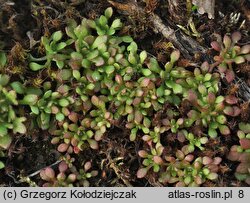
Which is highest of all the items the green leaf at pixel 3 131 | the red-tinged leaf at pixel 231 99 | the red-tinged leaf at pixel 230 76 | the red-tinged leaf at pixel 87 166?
the red-tinged leaf at pixel 230 76

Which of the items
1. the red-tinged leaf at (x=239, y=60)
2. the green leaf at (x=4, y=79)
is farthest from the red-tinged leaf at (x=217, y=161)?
the green leaf at (x=4, y=79)

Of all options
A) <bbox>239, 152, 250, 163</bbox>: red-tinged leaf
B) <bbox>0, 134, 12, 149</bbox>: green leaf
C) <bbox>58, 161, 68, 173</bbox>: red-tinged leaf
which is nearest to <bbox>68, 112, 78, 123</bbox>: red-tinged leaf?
<bbox>58, 161, 68, 173</bbox>: red-tinged leaf

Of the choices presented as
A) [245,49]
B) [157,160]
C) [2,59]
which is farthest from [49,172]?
[245,49]

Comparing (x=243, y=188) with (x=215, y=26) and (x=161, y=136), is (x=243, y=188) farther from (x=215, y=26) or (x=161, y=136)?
(x=215, y=26)

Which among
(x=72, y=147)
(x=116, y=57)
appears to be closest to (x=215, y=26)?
(x=116, y=57)

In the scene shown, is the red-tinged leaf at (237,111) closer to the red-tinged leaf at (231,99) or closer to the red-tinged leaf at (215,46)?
the red-tinged leaf at (231,99)

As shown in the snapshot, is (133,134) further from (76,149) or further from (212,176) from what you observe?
(212,176)
